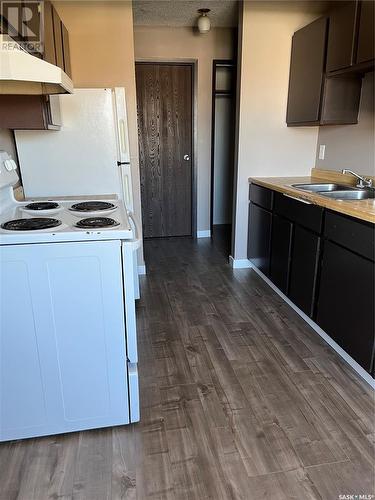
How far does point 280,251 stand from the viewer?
9.56 feet

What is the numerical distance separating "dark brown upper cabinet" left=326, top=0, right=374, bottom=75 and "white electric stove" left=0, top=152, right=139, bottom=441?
6.30 feet

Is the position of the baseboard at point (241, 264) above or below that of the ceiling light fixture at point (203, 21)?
below

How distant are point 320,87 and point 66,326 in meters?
2.52

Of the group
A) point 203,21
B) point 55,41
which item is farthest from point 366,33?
point 55,41

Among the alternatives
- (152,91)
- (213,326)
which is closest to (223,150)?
(152,91)

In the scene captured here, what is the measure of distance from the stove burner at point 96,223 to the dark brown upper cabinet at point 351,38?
191 cm

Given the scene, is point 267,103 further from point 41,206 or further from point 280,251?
point 41,206

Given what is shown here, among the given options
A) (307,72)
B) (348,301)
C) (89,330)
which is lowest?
(348,301)

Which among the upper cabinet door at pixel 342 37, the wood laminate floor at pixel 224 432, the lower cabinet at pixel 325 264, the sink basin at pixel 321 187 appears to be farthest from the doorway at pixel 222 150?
the wood laminate floor at pixel 224 432

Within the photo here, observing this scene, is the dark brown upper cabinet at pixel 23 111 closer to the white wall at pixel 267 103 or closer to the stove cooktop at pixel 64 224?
the stove cooktop at pixel 64 224

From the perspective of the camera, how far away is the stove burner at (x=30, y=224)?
150 cm

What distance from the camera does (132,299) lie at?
1.56 m

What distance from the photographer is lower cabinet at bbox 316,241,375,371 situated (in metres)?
1.90

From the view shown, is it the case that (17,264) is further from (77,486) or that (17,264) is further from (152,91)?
(152,91)
